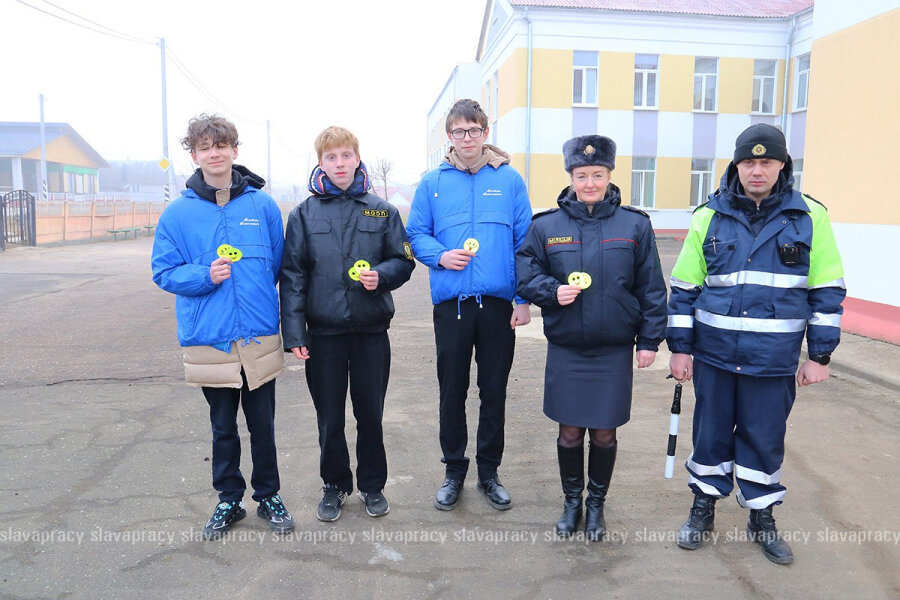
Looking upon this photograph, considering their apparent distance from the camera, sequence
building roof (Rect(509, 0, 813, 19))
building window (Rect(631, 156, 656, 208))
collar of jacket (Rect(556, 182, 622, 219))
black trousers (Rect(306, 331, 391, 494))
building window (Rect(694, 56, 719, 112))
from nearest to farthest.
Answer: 1. collar of jacket (Rect(556, 182, 622, 219))
2. black trousers (Rect(306, 331, 391, 494))
3. building roof (Rect(509, 0, 813, 19))
4. building window (Rect(694, 56, 719, 112))
5. building window (Rect(631, 156, 656, 208))

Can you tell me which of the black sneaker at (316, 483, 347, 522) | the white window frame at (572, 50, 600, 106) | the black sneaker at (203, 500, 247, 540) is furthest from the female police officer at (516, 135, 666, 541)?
the white window frame at (572, 50, 600, 106)

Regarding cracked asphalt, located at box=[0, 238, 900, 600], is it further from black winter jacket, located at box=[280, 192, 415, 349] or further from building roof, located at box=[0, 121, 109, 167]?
building roof, located at box=[0, 121, 109, 167]

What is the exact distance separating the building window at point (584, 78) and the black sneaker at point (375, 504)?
2300 centimetres

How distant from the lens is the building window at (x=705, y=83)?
25.3 m

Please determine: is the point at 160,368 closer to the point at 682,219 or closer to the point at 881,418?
the point at 881,418

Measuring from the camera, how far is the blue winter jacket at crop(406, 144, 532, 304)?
3902 mm

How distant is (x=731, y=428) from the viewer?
11.9ft

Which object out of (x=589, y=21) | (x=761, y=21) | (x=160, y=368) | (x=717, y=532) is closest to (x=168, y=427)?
(x=160, y=368)

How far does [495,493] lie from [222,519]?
1555 millimetres

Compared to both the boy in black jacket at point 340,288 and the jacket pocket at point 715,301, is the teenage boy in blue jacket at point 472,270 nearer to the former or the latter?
the boy in black jacket at point 340,288

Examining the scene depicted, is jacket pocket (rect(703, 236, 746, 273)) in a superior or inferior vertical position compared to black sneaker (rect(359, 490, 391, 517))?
superior

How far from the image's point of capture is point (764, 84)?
2556cm

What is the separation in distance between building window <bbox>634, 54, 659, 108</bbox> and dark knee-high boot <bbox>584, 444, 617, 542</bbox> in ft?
77.7

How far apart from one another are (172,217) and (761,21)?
26.7 metres
